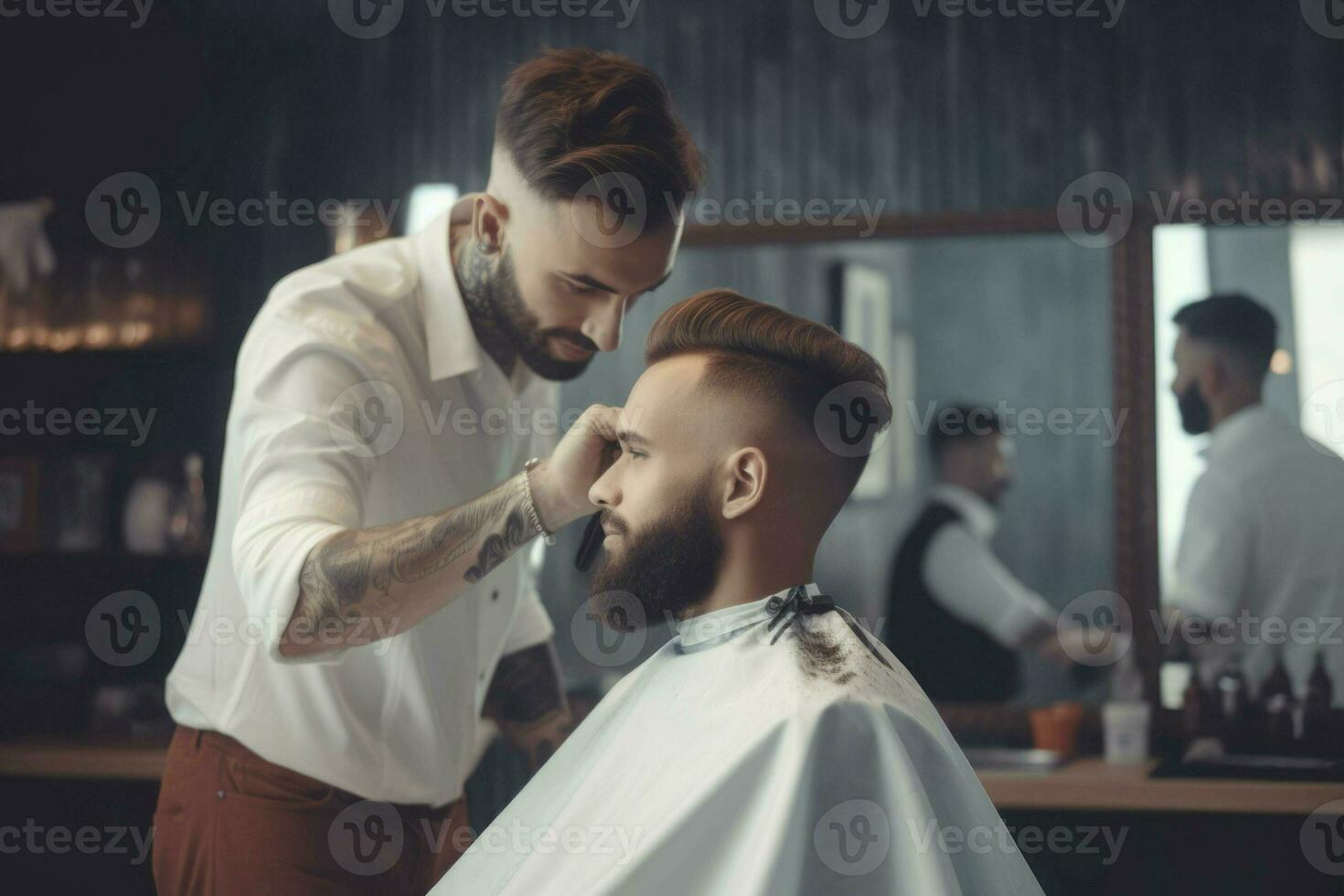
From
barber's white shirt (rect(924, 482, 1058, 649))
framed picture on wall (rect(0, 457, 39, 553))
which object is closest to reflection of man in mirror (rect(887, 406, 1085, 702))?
barber's white shirt (rect(924, 482, 1058, 649))

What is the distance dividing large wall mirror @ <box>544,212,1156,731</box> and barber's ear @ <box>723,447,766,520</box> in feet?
5.74

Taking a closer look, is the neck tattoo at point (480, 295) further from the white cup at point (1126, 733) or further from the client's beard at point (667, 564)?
the white cup at point (1126, 733)

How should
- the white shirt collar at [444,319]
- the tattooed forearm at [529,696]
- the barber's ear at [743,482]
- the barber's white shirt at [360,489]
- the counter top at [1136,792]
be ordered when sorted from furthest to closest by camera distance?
the counter top at [1136,792]
the tattooed forearm at [529,696]
the white shirt collar at [444,319]
the barber's white shirt at [360,489]
the barber's ear at [743,482]

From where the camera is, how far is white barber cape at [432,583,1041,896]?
1356 mm

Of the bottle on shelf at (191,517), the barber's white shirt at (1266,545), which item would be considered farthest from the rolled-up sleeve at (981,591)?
the bottle on shelf at (191,517)

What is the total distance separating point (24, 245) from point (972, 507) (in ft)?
8.90

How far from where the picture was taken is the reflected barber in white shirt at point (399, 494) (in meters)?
1.65

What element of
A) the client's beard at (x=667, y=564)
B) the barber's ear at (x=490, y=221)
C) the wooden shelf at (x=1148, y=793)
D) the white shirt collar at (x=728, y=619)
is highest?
the barber's ear at (x=490, y=221)

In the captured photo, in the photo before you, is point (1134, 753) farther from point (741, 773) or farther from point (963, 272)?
point (741, 773)

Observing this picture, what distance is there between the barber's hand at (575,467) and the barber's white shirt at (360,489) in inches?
10.5

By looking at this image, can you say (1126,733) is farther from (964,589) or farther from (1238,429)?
(1238,429)

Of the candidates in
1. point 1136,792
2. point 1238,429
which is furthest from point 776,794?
point 1238,429

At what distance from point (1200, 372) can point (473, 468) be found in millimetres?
Result: 1993

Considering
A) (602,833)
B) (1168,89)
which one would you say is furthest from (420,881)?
(1168,89)
